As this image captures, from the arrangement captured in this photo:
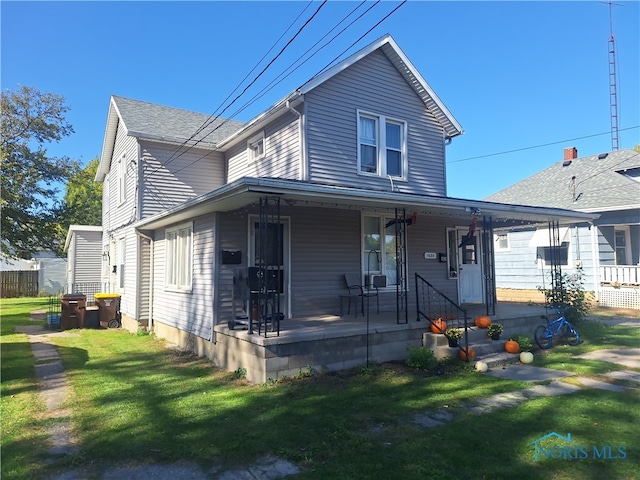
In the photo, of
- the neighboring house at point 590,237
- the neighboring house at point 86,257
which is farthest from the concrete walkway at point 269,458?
the neighboring house at point 86,257

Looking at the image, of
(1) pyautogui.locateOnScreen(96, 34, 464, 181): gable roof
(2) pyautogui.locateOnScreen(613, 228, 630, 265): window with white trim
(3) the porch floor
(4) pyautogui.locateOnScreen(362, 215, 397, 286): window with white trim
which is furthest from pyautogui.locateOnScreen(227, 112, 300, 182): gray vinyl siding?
(2) pyautogui.locateOnScreen(613, 228, 630, 265): window with white trim

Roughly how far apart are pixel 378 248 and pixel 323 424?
6.26 m

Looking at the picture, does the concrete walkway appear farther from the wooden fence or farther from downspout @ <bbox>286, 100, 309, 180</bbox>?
the wooden fence

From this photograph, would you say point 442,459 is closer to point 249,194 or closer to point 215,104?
point 249,194

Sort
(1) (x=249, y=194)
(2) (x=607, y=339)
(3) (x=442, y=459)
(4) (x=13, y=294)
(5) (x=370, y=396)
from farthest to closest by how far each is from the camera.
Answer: (4) (x=13, y=294)
(2) (x=607, y=339)
(1) (x=249, y=194)
(5) (x=370, y=396)
(3) (x=442, y=459)

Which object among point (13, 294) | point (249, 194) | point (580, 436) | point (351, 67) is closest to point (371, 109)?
point (351, 67)

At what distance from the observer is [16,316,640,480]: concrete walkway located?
3.76 meters

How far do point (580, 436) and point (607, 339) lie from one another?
695 centimetres

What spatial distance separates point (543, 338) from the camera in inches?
368

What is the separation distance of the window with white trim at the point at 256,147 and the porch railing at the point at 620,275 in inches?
521

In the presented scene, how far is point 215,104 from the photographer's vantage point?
1273 cm

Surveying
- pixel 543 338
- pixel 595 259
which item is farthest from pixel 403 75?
pixel 595 259

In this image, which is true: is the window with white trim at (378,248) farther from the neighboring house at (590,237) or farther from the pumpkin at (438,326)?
the neighboring house at (590,237)

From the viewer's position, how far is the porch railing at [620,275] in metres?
14.8
